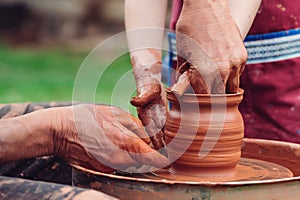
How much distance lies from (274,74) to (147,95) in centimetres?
73

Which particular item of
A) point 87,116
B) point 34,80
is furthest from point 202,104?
point 34,80

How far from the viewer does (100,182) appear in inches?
68.2

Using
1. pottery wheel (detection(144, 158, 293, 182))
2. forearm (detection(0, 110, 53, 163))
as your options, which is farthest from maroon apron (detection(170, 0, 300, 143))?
forearm (detection(0, 110, 53, 163))

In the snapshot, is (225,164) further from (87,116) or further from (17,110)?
(17,110)

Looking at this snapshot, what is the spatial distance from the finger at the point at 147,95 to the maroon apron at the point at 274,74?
2.08 feet

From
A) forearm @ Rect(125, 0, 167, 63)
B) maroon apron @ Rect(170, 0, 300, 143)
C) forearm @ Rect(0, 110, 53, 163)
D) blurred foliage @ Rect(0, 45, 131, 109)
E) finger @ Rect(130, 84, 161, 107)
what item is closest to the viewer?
forearm @ Rect(0, 110, 53, 163)

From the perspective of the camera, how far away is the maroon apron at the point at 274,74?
252cm

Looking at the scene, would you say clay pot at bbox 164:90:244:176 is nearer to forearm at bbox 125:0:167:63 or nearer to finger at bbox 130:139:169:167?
finger at bbox 130:139:169:167

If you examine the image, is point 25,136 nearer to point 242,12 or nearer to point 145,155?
point 145,155

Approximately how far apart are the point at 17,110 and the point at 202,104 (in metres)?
0.84

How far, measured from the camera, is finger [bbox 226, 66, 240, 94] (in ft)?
5.99

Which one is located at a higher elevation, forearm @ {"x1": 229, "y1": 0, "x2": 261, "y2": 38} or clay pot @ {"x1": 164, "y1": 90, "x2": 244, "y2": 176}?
forearm @ {"x1": 229, "y1": 0, "x2": 261, "y2": 38}

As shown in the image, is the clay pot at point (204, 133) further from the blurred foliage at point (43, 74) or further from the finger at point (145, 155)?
the blurred foliage at point (43, 74)

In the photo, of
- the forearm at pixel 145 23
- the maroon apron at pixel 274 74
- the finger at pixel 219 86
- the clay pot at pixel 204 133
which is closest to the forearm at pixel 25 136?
the clay pot at pixel 204 133
